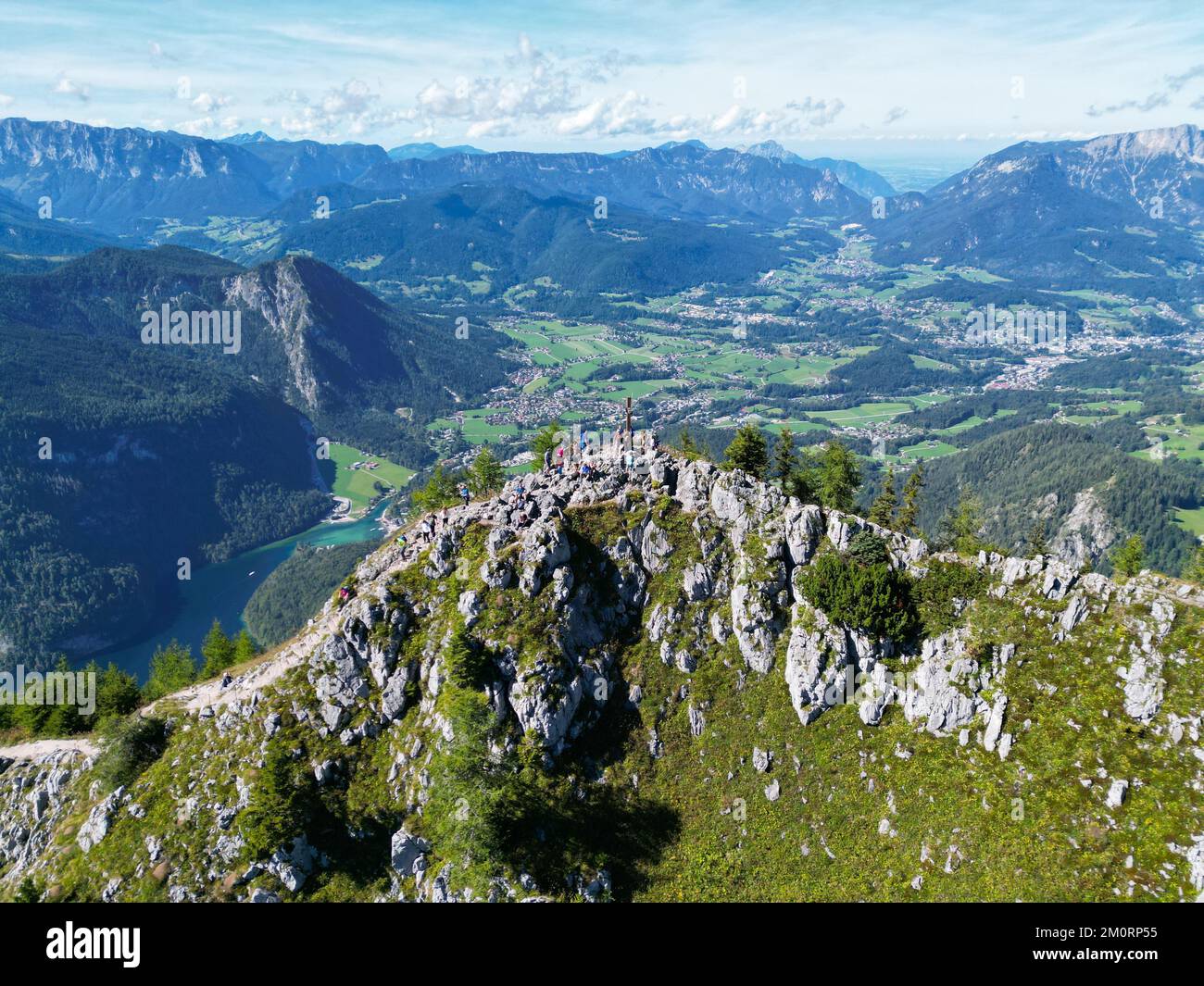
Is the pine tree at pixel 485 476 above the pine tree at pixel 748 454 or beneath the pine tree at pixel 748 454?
beneath

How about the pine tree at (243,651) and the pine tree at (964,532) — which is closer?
the pine tree at (964,532)

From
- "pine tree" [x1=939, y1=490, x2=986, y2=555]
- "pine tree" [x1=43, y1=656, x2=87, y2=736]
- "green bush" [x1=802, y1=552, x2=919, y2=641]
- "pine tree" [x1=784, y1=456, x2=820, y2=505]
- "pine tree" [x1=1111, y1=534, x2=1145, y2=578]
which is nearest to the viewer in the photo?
"green bush" [x1=802, y1=552, x2=919, y2=641]

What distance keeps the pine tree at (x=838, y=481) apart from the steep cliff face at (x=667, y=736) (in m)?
18.9

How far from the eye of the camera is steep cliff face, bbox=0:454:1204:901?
67.7 metres

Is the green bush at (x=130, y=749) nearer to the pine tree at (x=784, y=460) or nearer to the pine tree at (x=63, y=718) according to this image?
the pine tree at (x=63, y=718)

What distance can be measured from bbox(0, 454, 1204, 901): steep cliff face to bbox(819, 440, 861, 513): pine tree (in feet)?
62.1

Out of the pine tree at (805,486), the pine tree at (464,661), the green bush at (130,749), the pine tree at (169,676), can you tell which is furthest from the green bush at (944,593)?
the pine tree at (169,676)

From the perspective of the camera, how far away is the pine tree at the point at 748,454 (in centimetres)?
10656

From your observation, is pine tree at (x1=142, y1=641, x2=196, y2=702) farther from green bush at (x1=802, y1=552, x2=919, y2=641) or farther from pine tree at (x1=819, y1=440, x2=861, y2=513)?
pine tree at (x1=819, y1=440, x2=861, y2=513)

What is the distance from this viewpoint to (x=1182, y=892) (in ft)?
188

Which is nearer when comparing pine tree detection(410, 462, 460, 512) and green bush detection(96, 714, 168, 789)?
green bush detection(96, 714, 168, 789)

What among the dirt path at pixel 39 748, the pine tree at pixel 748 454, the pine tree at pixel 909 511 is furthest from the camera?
the pine tree at pixel 748 454

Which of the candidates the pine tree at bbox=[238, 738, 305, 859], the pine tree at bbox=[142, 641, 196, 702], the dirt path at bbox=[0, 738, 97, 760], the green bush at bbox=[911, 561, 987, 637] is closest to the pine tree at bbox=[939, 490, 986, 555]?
the green bush at bbox=[911, 561, 987, 637]
